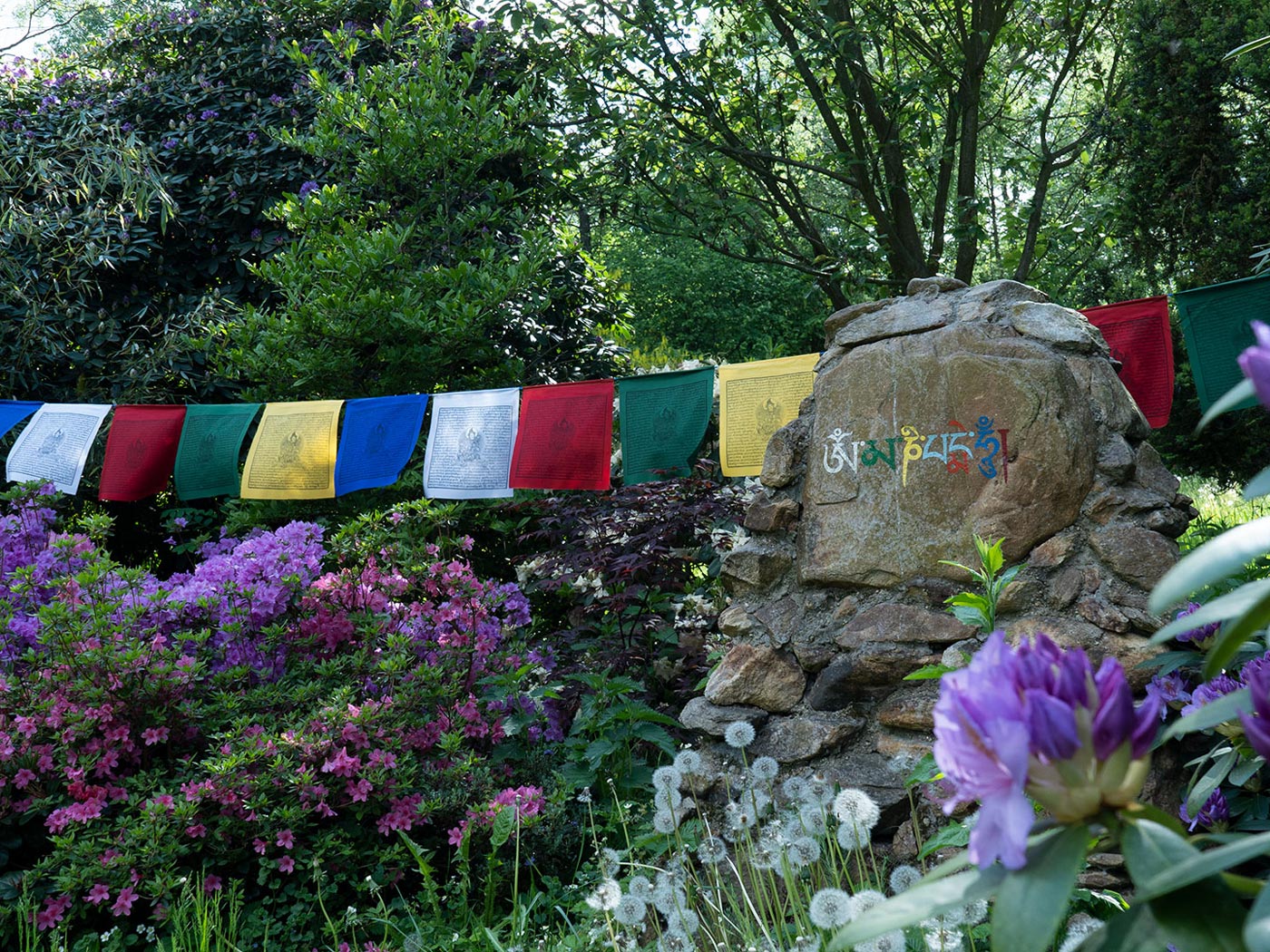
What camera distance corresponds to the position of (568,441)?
4.78 metres

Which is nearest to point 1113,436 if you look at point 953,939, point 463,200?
point 953,939

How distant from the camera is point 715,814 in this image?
319 centimetres

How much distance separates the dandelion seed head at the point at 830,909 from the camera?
155cm

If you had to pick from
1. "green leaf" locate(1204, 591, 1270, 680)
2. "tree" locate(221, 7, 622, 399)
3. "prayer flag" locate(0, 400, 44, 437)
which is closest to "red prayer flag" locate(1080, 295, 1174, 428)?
"tree" locate(221, 7, 622, 399)

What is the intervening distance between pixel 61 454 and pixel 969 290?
486cm

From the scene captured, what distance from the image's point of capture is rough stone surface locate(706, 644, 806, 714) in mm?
3301

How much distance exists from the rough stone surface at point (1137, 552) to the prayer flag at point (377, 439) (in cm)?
331

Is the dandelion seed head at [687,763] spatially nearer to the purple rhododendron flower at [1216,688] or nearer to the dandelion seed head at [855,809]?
the dandelion seed head at [855,809]

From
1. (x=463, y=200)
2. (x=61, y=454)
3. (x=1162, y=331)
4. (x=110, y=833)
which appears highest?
(x=463, y=200)

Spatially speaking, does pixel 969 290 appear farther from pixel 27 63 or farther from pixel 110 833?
pixel 27 63

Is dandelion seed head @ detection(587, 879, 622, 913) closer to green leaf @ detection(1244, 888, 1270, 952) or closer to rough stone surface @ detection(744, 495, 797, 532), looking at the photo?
green leaf @ detection(1244, 888, 1270, 952)

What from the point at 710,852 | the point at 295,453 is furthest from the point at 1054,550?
the point at 295,453

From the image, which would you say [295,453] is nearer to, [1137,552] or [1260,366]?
[1137,552]

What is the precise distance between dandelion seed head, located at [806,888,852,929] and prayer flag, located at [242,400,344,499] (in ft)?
13.5
